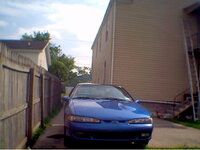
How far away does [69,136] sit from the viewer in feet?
14.7

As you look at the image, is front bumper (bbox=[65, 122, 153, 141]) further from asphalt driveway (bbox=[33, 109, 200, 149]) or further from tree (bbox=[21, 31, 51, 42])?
tree (bbox=[21, 31, 51, 42])

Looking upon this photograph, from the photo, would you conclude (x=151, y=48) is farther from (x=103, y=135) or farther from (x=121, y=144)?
(x=103, y=135)

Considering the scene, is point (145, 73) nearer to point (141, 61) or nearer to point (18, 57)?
point (141, 61)

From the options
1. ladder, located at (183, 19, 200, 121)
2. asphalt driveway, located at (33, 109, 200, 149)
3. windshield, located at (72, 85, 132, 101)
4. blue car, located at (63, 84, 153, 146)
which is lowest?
asphalt driveway, located at (33, 109, 200, 149)

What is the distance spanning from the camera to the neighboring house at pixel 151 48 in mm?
12289

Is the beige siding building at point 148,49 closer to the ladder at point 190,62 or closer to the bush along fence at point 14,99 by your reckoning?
the ladder at point 190,62

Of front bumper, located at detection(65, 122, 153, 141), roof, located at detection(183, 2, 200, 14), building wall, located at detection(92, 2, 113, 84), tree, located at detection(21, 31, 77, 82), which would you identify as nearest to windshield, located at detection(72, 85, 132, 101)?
front bumper, located at detection(65, 122, 153, 141)

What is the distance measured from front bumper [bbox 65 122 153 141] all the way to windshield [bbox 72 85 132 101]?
150 cm

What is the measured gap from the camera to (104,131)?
169 inches

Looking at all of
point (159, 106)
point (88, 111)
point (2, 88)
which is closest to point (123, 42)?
point (159, 106)

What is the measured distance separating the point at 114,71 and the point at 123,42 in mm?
1643

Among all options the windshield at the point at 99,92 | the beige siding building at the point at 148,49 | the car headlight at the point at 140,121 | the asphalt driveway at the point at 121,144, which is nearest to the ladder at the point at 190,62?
the beige siding building at the point at 148,49

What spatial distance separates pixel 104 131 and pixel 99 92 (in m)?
1.93

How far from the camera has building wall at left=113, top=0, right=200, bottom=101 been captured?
12.3 metres
